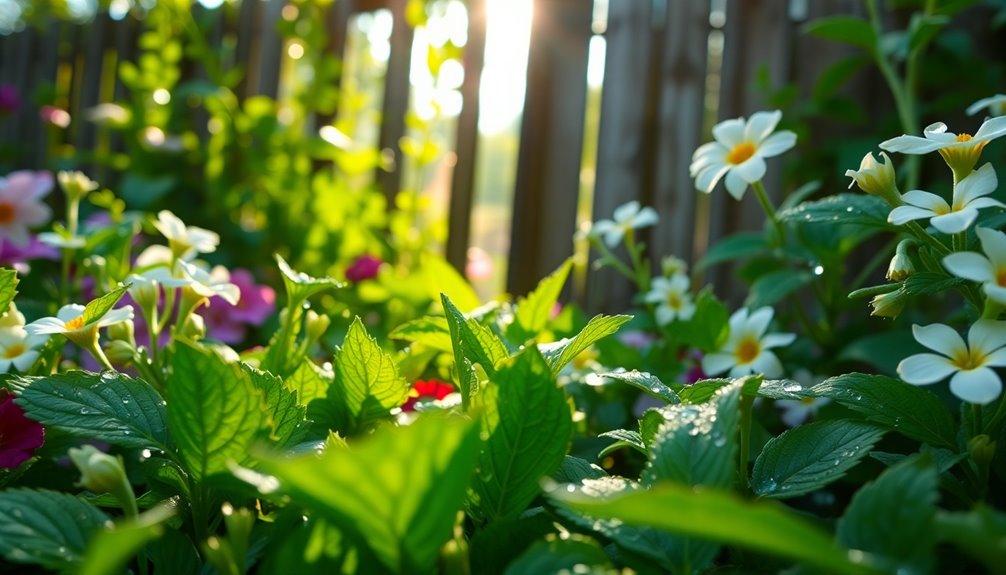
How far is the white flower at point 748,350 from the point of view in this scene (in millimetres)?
896

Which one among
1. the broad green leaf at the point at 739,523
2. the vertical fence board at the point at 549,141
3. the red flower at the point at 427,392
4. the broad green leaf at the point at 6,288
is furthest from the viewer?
the vertical fence board at the point at 549,141

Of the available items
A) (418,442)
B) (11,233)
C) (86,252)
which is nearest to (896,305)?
(418,442)

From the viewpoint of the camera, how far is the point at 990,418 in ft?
2.03

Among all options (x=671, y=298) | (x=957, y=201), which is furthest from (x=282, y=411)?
(x=671, y=298)

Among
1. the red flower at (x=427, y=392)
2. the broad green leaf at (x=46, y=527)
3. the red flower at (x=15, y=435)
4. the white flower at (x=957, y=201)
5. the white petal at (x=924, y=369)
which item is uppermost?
the white flower at (x=957, y=201)

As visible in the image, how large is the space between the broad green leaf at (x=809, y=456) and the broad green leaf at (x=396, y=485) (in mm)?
250

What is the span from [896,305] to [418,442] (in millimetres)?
409

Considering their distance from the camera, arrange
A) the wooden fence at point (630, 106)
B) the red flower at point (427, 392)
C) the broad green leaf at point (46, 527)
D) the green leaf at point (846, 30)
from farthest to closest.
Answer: the wooden fence at point (630, 106)
the green leaf at point (846, 30)
the red flower at point (427, 392)
the broad green leaf at point (46, 527)

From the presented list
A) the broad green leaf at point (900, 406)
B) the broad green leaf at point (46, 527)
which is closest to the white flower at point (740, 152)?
the broad green leaf at point (900, 406)

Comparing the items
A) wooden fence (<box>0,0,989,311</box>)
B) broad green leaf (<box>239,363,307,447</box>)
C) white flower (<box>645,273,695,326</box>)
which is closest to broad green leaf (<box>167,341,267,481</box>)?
broad green leaf (<box>239,363,307,447</box>)

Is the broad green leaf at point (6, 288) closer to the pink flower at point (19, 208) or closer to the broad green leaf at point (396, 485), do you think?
the broad green leaf at point (396, 485)

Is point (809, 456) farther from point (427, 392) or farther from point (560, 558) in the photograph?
point (427, 392)

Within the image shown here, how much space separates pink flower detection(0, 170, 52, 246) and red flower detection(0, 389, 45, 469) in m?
0.63

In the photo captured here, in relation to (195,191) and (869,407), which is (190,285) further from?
(195,191)
